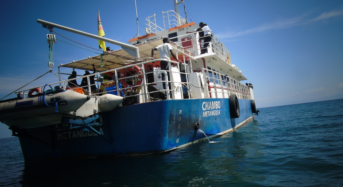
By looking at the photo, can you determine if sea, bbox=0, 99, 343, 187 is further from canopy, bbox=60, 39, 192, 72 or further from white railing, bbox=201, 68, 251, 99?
canopy, bbox=60, 39, 192, 72

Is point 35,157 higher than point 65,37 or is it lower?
lower

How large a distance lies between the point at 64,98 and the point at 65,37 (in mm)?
2870

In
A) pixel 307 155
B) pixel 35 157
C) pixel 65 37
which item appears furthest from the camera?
pixel 35 157

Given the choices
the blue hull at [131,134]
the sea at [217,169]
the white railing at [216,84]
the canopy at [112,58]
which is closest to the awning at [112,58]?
the canopy at [112,58]

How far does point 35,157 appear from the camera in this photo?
7246 millimetres

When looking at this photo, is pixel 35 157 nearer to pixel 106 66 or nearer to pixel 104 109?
pixel 104 109

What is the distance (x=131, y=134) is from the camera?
578 centimetres

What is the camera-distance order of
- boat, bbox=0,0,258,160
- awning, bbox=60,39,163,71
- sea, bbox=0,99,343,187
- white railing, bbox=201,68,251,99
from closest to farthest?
sea, bbox=0,99,343,187
boat, bbox=0,0,258,160
awning, bbox=60,39,163,71
white railing, bbox=201,68,251,99

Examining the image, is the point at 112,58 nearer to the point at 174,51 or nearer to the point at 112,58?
the point at 112,58

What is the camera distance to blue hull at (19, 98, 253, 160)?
18.3 feet

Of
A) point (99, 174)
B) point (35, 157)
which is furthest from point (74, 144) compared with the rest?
point (99, 174)

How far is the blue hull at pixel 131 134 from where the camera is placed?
5.57m

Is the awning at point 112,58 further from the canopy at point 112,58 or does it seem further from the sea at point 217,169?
the sea at point 217,169

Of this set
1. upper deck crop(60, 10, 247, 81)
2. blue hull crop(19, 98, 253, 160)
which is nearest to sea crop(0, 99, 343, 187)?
blue hull crop(19, 98, 253, 160)
